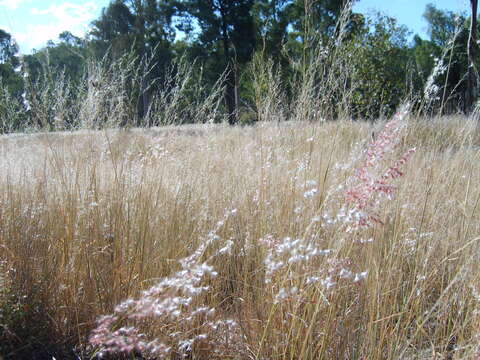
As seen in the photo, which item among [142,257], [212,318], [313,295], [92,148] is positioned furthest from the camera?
[92,148]

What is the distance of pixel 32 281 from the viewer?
1.68 metres

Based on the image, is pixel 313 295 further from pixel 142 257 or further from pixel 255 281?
pixel 142 257

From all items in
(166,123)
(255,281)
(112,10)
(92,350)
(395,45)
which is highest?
(112,10)

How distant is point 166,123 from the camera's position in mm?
2947

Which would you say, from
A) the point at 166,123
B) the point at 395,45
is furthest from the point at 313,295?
the point at 395,45

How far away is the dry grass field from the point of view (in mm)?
1292

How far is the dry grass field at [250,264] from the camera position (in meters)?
1.29

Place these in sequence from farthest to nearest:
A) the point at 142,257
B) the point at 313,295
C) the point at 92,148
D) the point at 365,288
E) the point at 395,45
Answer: the point at 395,45 → the point at 92,148 → the point at 142,257 → the point at 365,288 → the point at 313,295

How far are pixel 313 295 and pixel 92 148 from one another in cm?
159

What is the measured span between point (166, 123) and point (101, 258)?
1.42 m

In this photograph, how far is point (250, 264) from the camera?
6.20 ft

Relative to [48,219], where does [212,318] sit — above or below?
below

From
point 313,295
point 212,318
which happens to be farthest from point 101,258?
point 313,295

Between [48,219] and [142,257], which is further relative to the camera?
[48,219]
